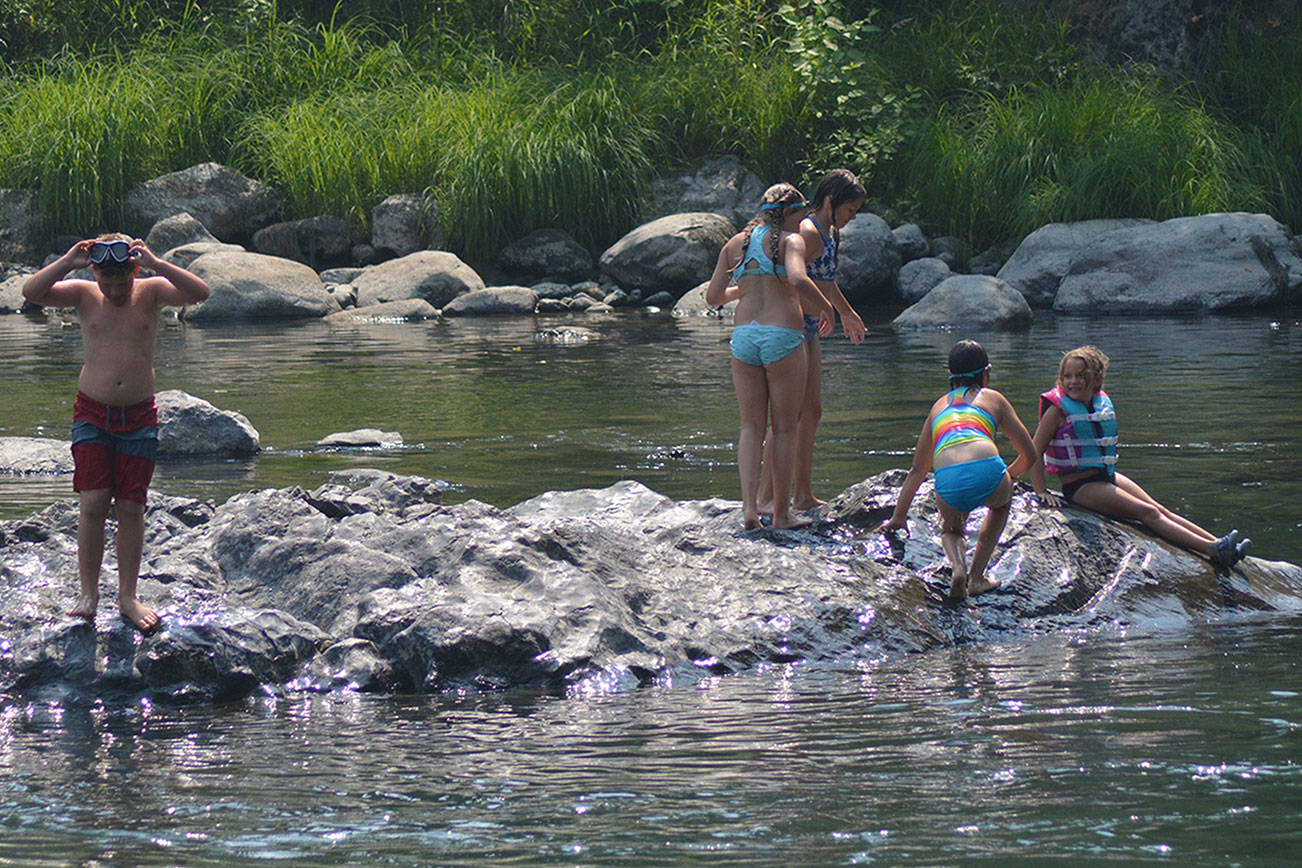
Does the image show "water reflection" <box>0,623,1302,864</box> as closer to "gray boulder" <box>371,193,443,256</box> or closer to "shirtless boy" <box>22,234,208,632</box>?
"shirtless boy" <box>22,234,208,632</box>

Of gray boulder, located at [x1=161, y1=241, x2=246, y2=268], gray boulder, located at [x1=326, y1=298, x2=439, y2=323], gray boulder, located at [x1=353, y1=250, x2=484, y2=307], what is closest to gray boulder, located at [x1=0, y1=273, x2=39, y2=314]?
gray boulder, located at [x1=161, y1=241, x2=246, y2=268]

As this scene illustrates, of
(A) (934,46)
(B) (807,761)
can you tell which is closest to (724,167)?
(A) (934,46)

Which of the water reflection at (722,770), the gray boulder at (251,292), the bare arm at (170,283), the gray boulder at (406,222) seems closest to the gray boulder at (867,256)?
the gray boulder at (406,222)

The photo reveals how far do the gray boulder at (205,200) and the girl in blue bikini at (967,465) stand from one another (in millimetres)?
17661

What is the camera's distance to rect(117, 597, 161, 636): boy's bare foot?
497cm

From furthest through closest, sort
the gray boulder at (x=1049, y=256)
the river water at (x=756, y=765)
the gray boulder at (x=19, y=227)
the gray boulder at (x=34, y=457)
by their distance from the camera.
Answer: the gray boulder at (x=19, y=227) → the gray boulder at (x=1049, y=256) → the gray boulder at (x=34, y=457) → the river water at (x=756, y=765)

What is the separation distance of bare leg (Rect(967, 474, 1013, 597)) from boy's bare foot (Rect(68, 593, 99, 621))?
10.3 feet

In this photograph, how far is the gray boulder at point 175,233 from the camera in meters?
20.9

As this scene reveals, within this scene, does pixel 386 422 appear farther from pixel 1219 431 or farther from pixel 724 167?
pixel 724 167

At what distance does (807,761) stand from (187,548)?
2.80 meters

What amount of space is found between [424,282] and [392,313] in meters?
0.76

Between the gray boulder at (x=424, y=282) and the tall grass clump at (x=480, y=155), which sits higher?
the tall grass clump at (x=480, y=155)

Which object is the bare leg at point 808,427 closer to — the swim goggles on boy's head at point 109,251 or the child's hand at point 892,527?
the child's hand at point 892,527

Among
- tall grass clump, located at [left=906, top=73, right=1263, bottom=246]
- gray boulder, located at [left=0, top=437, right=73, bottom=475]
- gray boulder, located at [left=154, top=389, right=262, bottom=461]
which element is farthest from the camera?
tall grass clump, located at [left=906, top=73, right=1263, bottom=246]
